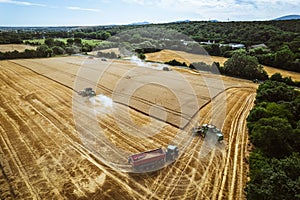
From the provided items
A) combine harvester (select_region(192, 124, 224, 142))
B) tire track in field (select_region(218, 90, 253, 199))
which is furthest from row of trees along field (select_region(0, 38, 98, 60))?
combine harvester (select_region(192, 124, 224, 142))

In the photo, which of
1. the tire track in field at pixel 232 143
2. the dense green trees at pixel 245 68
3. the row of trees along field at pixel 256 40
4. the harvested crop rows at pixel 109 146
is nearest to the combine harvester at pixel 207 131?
the harvested crop rows at pixel 109 146

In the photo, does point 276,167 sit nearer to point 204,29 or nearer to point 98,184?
point 98,184

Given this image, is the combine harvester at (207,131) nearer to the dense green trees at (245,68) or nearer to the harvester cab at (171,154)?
the harvester cab at (171,154)

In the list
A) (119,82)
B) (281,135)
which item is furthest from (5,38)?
(281,135)

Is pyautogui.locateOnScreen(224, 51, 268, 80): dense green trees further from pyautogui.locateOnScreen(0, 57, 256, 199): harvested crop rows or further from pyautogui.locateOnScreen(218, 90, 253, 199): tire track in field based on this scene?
pyautogui.locateOnScreen(218, 90, 253, 199): tire track in field

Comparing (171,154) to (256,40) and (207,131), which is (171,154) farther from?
(256,40)

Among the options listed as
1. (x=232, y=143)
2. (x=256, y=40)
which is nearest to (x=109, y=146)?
(x=232, y=143)

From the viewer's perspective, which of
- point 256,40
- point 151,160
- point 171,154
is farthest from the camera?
point 256,40
